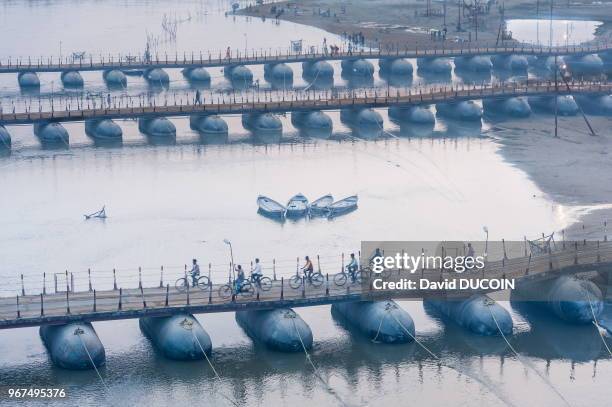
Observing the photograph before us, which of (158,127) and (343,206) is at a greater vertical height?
(158,127)

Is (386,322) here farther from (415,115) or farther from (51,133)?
(415,115)

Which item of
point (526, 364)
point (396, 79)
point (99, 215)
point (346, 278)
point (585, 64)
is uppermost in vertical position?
point (585, 64)

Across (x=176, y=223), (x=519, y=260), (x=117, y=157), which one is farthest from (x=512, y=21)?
(x=519, y=260)

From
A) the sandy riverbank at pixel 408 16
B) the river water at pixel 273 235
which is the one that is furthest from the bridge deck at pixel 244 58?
the sandy riverbank at pixel 408 16

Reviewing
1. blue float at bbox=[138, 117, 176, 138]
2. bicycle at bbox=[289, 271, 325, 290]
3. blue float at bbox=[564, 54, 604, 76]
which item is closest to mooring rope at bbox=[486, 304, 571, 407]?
bicycle at bbox=[289, 271, 325, 290]

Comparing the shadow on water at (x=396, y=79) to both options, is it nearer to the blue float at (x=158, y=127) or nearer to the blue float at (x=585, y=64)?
the blue float at (x=585, y=64)

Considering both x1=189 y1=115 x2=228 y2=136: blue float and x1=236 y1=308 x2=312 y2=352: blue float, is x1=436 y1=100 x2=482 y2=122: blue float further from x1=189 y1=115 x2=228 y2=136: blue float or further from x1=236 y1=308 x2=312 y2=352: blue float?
x1=236 y1=308 x2=312 y2=352: blue float

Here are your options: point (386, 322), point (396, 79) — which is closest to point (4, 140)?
point (396, 79)

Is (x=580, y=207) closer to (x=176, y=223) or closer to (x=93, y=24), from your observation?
(x=176, y=223)
